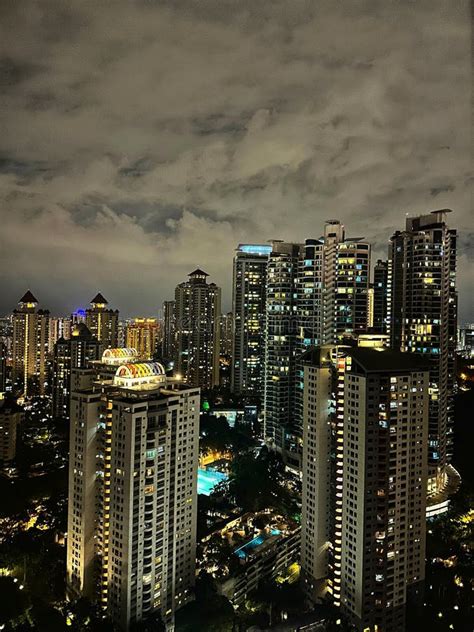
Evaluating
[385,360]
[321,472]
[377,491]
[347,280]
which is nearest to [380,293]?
[347,280]

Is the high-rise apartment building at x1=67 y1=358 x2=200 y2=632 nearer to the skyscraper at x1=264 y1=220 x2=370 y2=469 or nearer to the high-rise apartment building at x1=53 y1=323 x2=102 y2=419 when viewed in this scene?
the skyscraper at x1=264 y1=220 x2=370 y2=469

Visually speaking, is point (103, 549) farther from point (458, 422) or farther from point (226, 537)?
point (458, 422)

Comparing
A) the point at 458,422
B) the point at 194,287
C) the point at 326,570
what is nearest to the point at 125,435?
the point at 326,570

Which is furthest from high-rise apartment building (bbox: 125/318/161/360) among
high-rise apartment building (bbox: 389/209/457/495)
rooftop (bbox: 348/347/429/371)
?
rooftop (bbox: 348/347/429/371)

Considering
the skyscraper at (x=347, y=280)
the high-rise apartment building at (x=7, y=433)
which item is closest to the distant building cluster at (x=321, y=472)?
the skyscraper at (x=347, y=280)

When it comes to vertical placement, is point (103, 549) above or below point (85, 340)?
below

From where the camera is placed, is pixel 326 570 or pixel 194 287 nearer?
pixel 326 570

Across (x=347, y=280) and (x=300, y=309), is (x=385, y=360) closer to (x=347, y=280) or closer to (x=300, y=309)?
(x=347, y=280)
